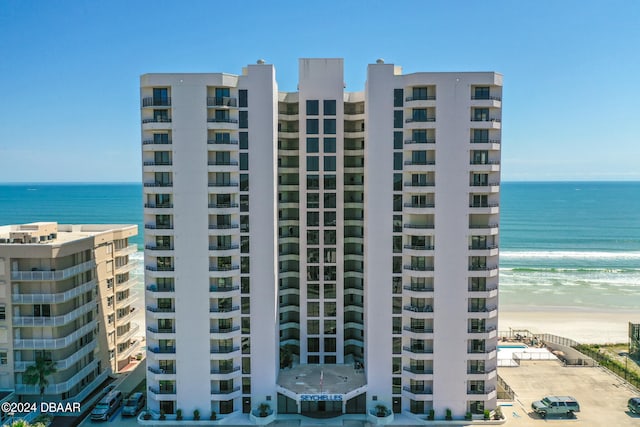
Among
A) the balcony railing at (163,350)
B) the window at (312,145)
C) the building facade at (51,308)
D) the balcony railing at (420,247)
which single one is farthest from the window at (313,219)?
the building facade at (51,308)

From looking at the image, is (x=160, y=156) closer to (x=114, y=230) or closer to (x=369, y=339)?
(x=114, y=230)

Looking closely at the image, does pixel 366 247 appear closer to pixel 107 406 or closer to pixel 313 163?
pixel 313 163

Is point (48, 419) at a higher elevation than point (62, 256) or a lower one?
lower

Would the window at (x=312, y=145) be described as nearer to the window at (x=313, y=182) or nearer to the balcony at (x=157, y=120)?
the window at (x=313, y=182)

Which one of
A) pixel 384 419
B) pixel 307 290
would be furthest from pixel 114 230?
pixel 384 419

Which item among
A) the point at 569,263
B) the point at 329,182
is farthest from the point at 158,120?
the point at 569,263

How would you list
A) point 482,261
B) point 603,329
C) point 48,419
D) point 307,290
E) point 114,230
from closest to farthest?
point 48,419, point 482,261, point 307,290, point 114,230, point 603,329
